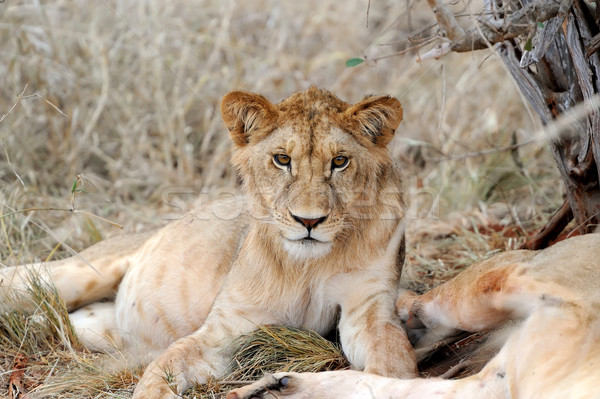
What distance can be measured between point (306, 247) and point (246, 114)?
695mm

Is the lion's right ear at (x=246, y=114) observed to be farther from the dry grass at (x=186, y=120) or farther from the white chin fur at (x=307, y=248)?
the dry grass at (x=186, y=120)

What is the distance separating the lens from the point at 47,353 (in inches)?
145

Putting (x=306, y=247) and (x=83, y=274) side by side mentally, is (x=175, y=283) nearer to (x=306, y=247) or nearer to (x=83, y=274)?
(x=83, y=274)

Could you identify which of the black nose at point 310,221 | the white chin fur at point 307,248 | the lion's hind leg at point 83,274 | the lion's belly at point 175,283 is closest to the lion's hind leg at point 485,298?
the white chin fur at point 307,248

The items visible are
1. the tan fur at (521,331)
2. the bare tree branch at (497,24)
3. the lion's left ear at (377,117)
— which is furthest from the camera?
the lion's left ear at (377,117)

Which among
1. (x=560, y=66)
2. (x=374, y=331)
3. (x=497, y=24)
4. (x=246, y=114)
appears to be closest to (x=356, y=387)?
(x=374, y=331)

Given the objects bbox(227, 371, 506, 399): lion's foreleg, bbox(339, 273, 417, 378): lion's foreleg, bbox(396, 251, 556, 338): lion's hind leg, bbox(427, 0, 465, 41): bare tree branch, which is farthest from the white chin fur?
bbox(427, 0, 465, 41): bare tree branch

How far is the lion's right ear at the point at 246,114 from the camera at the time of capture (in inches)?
130

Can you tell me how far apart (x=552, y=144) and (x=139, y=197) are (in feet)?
12.7

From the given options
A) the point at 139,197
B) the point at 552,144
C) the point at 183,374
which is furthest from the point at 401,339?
the point at 139,197

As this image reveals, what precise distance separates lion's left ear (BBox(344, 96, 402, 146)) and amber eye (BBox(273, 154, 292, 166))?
13.1 inches

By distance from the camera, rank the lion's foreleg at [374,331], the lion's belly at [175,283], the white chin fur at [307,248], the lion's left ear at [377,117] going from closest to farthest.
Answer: the lion's foreleg at [374,331]
the white chin fur at [307,248]
the lion's left ear at [377,117]
the lion's belly at [175,283]

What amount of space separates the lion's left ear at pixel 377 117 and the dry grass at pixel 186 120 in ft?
3.86

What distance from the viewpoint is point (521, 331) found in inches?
97.7
